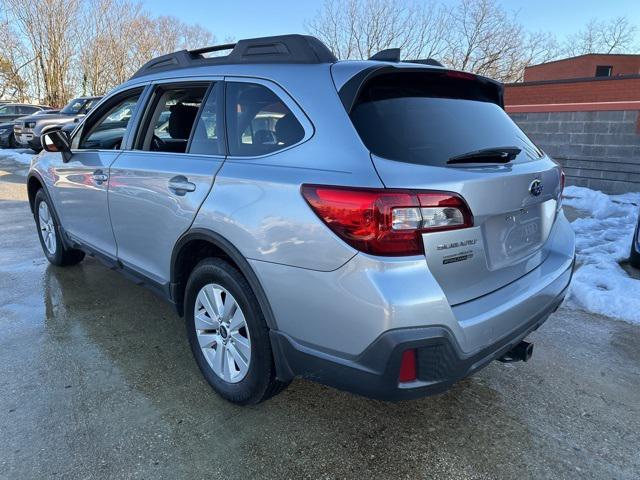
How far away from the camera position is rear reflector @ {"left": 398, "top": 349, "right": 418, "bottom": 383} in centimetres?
184

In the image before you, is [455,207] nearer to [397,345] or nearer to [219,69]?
[397,345]

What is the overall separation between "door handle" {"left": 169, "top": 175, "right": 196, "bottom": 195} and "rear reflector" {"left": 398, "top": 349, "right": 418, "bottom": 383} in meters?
1.43

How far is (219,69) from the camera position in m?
2.76

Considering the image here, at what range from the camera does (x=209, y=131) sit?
2727 millimetres

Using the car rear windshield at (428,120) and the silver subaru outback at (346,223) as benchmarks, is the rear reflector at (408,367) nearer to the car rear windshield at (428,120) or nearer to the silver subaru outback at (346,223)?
the silver subaru outback at (346,223)

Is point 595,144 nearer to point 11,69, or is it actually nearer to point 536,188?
point 536,188

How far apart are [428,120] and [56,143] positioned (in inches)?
130

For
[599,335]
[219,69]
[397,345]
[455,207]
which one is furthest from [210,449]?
[599,335]

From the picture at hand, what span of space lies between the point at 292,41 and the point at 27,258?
4.39 metres

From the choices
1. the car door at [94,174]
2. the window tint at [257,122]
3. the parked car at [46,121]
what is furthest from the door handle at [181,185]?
the parked car at [46,121]

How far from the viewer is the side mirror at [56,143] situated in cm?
407

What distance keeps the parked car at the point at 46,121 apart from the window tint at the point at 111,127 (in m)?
12.6

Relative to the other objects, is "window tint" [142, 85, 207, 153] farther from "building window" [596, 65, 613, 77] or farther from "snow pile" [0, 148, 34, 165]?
"building window" [596, 65, 613, 77]

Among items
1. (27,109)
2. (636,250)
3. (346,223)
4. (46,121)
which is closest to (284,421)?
(346,223)
